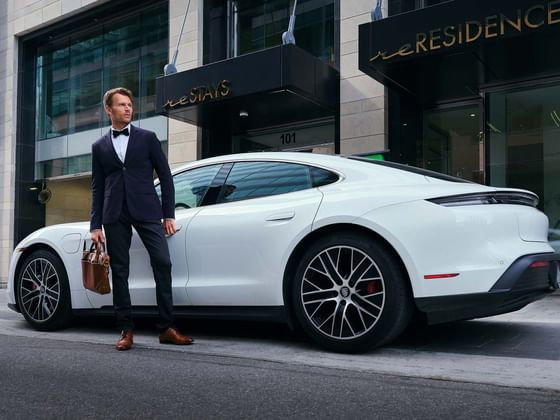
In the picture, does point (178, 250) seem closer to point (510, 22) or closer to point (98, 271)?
point (98, 271)

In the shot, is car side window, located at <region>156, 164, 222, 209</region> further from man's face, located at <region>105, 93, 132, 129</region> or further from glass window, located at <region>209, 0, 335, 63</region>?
glass window, located at <region>209, 0, 335, 63</region>

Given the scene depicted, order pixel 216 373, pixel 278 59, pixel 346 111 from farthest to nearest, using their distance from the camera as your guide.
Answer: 1. pixel 346 111
2. pixel 278 59
3. pixel 216 373

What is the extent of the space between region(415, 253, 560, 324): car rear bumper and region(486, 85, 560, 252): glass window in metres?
5.88

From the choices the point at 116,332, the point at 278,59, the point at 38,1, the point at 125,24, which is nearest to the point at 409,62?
the point at 278,59

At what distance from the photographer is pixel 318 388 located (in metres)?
2.86

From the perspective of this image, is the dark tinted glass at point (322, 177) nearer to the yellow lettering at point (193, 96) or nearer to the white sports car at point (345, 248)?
the white sports car at point (345, 248)

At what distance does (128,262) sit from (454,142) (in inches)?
285

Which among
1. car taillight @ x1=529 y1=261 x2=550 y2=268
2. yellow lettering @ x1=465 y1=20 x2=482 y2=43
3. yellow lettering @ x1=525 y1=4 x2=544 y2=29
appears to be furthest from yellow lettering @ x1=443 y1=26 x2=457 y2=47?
car taillight @ x1=529 y1=261 x2=550 y2=268

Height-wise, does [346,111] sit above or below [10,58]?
below

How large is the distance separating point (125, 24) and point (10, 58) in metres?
4.66

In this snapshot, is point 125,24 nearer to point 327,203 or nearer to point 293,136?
point 293,136

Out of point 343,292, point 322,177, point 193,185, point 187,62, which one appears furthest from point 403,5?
point 343,292

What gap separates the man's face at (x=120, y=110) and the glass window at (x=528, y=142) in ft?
22.3

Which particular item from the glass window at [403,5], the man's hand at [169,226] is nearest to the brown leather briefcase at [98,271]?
the man's hand at [169,226]
